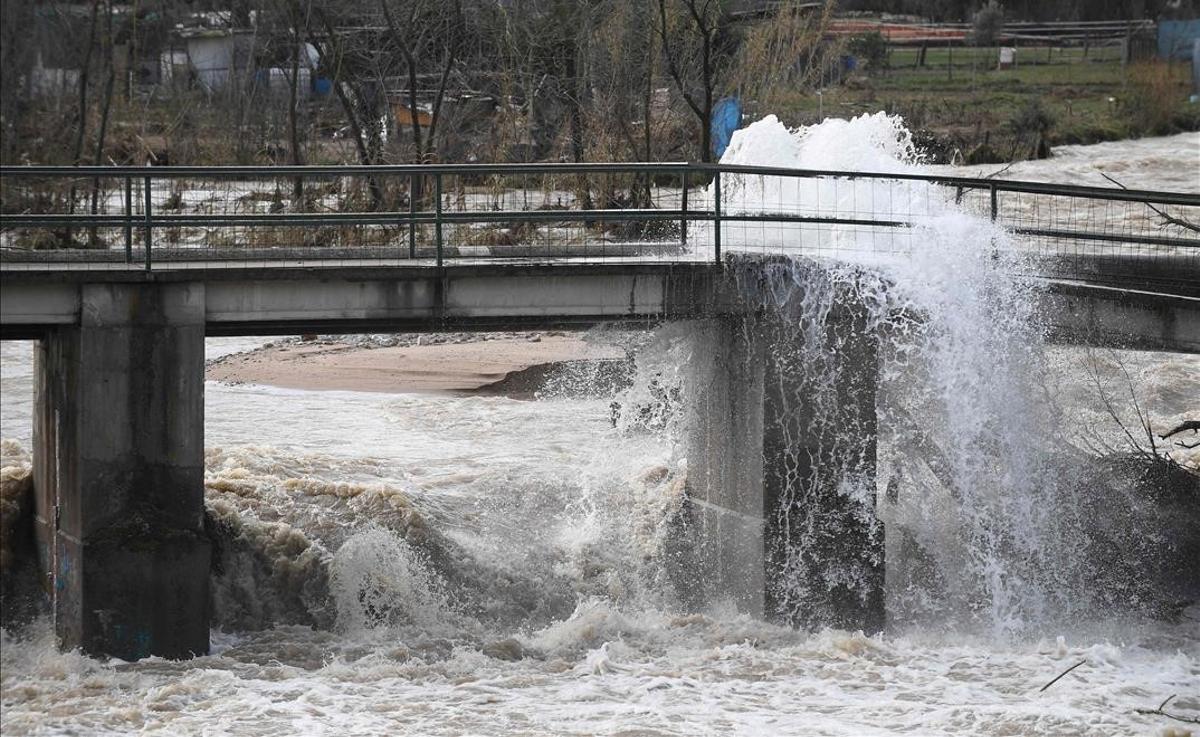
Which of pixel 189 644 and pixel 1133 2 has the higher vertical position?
pixel 1133 2

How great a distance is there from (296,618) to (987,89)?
37.8 meters

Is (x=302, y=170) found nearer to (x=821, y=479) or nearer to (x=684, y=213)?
(x=684, y=213)

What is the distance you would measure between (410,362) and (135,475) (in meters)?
11.2

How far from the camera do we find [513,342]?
25781 millimetres

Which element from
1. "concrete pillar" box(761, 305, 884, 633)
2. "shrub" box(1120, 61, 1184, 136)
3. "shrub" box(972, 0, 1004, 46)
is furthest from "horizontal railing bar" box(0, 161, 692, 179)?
"shrub" box(972, 0, 1004, 46)

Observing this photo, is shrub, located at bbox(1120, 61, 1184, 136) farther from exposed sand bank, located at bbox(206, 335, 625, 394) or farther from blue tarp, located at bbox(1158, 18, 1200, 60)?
exposed sand bank, located at bbox(206, 335, 625, 394)

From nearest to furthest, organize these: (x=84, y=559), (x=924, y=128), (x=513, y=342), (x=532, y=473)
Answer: (x=84, y=559) < (x=532, y=473) < (x=513, y=342) < (x=924, y=128)

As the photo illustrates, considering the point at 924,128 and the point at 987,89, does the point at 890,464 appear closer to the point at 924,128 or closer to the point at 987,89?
the point at 924,128

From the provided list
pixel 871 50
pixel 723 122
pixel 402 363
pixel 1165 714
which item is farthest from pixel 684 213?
pixel 871 50

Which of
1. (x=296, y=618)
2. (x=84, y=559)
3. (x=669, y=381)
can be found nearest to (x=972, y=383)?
(x=669, y=381)

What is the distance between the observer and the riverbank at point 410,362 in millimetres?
23109

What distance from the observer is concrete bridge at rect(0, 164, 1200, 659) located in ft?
44.1

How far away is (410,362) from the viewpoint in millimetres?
24734

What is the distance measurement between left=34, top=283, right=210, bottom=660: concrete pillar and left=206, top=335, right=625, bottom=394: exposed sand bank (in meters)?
9.10
